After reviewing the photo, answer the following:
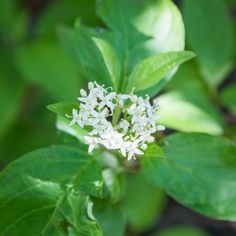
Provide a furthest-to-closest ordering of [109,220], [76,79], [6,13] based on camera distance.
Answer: [6,13] → [76,79] → [109,220]

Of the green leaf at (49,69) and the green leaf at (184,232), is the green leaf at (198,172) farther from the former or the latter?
the green leaf at (184,232)

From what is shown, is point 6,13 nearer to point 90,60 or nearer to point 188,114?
point 188,114

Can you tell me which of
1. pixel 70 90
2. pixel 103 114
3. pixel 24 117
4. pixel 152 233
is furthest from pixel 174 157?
pixel 24 117

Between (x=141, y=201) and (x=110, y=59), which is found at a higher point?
(x=110, y=59)

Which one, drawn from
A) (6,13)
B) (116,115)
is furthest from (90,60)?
(6,13)

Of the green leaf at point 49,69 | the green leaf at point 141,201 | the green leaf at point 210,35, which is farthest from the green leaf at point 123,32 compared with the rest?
the green leaf at point 141,201

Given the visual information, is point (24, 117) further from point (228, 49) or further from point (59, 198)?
point (59, 198)
